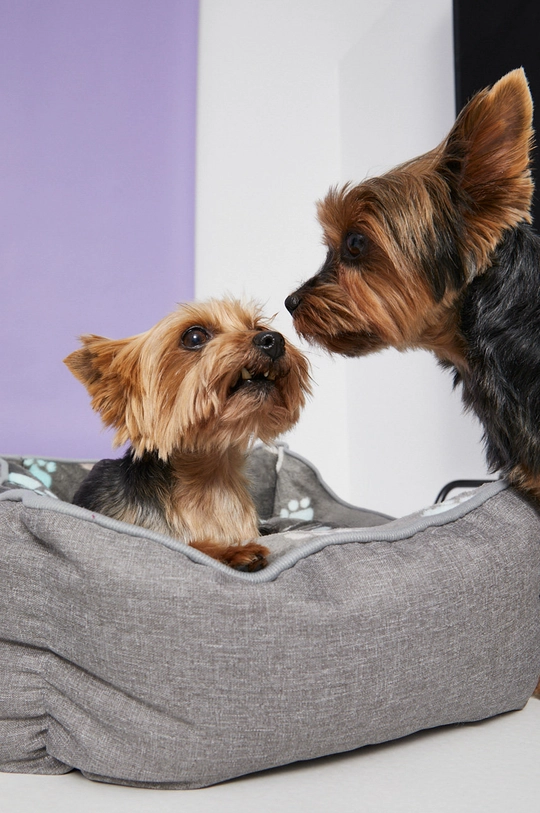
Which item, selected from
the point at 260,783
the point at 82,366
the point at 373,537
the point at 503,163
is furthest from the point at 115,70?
the point at 260,783

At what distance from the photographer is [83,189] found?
3.54 m

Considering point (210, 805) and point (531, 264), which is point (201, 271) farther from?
point (210, 805)

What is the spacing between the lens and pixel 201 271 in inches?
153

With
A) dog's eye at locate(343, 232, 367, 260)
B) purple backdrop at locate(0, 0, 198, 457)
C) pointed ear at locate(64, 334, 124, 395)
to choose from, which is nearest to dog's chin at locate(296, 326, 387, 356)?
dog's eye at locate(343, 232, 367, 260)

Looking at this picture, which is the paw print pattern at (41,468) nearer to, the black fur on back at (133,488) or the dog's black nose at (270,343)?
the black fur on back at (133,488)

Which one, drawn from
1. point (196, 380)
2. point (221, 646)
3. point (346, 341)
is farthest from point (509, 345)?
point (221, 646)

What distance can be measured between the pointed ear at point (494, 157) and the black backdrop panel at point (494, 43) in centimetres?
115

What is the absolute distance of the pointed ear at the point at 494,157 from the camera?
1416 millimetres

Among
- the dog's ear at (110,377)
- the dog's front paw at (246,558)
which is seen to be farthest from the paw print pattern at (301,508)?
the dog's front paw at (246,558)

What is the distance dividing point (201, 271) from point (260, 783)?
299 cm

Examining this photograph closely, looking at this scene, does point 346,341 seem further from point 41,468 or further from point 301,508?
point 41,468

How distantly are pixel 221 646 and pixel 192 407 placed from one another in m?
0.56

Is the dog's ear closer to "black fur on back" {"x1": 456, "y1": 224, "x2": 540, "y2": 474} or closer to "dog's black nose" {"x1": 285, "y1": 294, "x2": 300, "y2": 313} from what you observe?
"dog's black nose" {"x1": 285, "y1": 294, "x2": 300, "y2": 313}

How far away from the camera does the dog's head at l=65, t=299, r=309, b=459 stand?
5.20 feet
